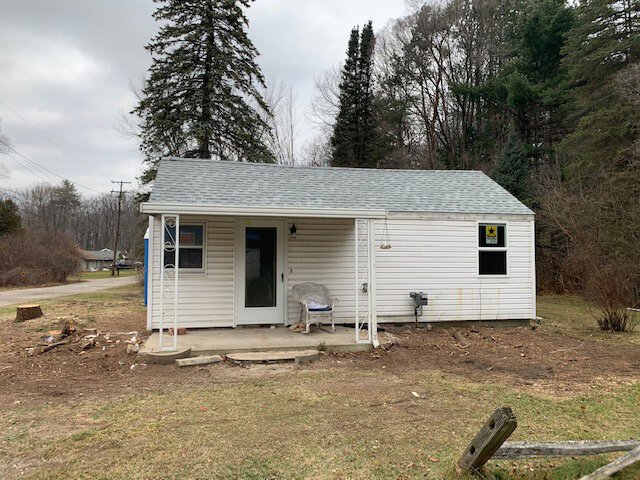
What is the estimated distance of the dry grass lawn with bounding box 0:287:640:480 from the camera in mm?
3418

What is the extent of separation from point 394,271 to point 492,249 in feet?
7.75

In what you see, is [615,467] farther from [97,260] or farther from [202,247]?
[97,260]

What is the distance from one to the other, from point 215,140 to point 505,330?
1454 cm

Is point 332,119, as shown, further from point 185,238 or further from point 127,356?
point 127,356

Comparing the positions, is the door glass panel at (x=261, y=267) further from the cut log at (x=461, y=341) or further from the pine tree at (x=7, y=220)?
the pine tree at (x=7, y=220)

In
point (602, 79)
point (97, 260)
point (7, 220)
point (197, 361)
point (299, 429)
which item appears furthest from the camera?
point (97, 260)

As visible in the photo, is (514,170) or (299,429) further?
(514,170)

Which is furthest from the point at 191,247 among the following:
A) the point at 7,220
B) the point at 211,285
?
the point at 7,220

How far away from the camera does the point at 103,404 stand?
4914 millimetres

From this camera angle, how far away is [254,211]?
24.3ft

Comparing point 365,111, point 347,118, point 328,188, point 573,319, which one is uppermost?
point 365,111

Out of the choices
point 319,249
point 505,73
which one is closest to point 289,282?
point 319,249

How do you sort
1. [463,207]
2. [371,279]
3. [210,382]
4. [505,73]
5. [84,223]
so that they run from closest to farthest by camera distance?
[210,382]
[371,279]
[463,207]
[505,73]
[84,223]

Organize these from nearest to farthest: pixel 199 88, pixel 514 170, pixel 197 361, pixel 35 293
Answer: pixel 197 361 → pixel 199 88 → pixel 35 293 → pixel 514 170
